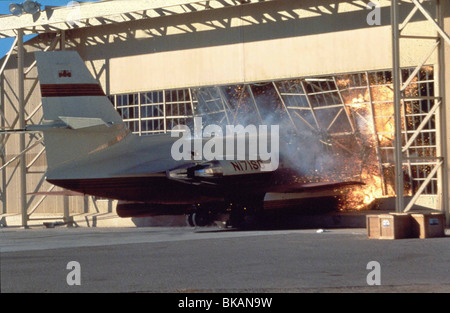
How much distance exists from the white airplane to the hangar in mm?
3321

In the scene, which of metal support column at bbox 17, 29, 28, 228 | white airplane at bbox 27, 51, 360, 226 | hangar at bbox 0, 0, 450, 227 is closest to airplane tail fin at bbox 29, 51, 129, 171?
white airplane at bbox 27, 51, 360, 226

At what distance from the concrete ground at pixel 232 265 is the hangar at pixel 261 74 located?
5.51 meters

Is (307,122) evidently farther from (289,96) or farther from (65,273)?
(65,273)

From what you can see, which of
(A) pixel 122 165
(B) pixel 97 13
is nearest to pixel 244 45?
(B) pixel 97 13

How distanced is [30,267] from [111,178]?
11636 mm

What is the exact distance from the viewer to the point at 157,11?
120ft

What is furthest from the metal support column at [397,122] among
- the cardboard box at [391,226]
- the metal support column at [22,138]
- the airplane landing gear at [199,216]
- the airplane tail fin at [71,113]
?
the metal support column at [22,138]

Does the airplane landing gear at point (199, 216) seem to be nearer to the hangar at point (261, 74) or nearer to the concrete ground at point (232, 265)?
the hangar at point (261, 74)

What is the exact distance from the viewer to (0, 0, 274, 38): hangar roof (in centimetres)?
3512

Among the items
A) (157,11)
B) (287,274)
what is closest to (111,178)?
(157,11)

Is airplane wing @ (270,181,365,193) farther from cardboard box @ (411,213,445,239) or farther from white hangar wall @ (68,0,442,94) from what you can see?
cardboard box @ (411,213,445,239)

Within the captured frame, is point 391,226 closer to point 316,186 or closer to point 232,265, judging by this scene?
point 316,186

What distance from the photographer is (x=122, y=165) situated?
28.5 m

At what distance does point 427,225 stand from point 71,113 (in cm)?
1354
